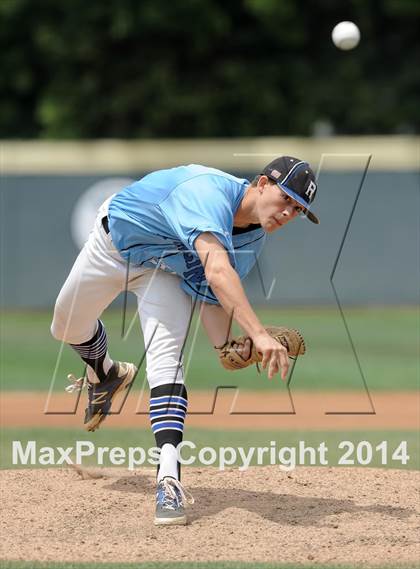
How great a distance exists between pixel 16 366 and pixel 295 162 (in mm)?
7450

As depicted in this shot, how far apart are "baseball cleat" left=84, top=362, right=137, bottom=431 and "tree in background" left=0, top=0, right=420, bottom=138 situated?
1674 centimetres

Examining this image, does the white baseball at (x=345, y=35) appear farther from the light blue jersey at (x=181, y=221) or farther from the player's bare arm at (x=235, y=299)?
the player's bare arm at (x=235, y=299)

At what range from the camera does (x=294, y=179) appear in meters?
5.01

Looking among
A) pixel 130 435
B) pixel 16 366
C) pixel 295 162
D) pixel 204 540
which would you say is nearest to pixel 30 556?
pixel 204 540

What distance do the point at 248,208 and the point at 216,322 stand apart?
812 mm

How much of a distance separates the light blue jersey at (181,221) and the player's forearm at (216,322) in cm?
12

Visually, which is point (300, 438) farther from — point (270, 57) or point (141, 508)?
point (270, 57)

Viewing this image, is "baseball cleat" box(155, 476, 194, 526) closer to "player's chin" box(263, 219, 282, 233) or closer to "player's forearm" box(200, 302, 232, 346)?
"player's forearm" box(200, 302, 232, 346)

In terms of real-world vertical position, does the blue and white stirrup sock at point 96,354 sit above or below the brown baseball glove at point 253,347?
above

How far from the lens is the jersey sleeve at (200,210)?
4.89 m

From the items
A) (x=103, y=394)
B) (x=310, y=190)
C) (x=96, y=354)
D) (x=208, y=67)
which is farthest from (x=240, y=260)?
(x=208, y=67)

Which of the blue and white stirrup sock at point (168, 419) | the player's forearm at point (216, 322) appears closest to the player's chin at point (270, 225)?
the player's forearm at point (216, 322)

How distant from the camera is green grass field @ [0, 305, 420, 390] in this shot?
10867 millimetres

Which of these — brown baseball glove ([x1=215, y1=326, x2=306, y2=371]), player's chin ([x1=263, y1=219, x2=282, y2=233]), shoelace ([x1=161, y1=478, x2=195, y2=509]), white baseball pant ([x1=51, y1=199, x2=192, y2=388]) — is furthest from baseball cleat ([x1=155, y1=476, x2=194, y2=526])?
player's chin ([x1=263, y1=219, x2=282, y2=233])
